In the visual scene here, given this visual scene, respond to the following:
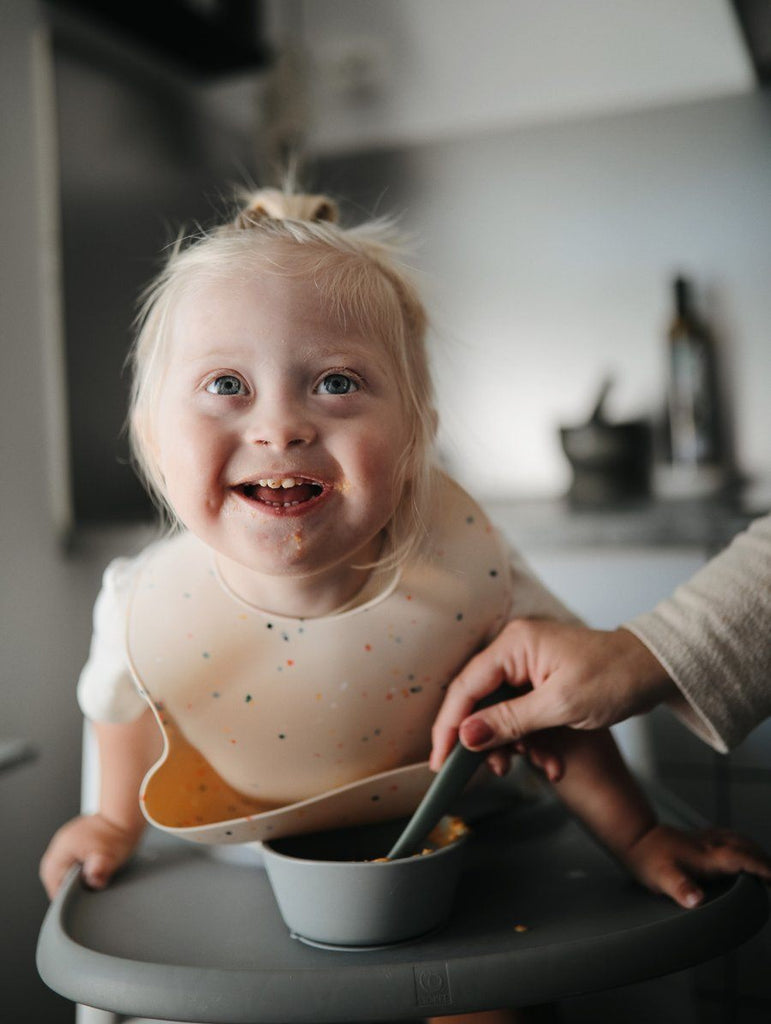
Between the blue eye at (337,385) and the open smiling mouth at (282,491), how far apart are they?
5 centimetres

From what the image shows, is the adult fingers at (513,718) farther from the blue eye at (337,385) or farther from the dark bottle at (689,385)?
the dark bottle at (689,385)

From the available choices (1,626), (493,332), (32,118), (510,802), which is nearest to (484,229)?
(493,332)

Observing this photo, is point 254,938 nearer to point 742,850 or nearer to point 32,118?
point 742,850

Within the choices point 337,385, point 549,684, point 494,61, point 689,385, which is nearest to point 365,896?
point 549,684

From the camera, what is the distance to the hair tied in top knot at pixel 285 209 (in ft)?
1.82

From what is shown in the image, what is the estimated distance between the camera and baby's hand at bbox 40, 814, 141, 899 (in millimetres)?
571

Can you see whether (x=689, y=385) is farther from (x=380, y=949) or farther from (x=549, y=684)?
(x=380, y=949)

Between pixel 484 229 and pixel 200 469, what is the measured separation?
143 centimetres

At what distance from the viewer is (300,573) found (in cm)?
50

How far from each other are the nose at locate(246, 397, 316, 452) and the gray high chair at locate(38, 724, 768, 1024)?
0.80ft

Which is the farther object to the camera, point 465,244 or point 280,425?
point 465,244

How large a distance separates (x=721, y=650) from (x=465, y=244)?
4.63ft

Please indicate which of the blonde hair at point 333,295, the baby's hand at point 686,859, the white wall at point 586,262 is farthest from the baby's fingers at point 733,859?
the white wall at point 586,262

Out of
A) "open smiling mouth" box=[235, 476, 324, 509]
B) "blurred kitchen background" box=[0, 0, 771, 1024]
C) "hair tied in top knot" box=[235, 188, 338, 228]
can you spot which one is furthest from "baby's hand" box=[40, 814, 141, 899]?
"blurred kitchen background" box=[0, 0, 771, 1024]
